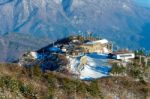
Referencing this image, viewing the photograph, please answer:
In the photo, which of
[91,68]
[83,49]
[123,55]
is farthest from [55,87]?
[83,49]

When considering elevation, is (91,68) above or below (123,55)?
below

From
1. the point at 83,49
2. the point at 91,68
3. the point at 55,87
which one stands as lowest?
the point at 55,87

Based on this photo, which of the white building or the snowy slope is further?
the white building

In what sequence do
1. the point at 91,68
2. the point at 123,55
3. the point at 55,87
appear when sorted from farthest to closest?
the point at 123,55 < the point at 91,68 < the point at 55,87

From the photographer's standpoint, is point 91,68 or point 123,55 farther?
point 123,55

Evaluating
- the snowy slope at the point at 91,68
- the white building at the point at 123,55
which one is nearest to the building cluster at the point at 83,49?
the white building at the point at 123,55

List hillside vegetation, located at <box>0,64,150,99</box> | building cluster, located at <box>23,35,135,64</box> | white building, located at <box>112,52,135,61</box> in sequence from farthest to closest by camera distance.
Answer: building cluster, located at <box>23,35,135,64</box>, white building, located at <box>112,52,135,61</box>, hillside vegetation, located at <box>0,64,150,99</box>

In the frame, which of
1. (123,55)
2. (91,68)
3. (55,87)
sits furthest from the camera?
(123,55)

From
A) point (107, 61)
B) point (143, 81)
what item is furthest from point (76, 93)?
point (107, 61)

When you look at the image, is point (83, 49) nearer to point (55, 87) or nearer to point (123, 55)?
point (123, 55)

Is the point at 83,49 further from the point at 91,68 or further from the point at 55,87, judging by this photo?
the point at 55,87

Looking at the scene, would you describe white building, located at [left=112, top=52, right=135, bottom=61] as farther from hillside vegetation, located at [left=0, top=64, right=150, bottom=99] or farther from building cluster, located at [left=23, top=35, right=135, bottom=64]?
hillside vegetation, located at [left=0, top=64, right=150, bottom=99]

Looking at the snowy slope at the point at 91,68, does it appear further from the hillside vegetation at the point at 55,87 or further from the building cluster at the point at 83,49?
the hillside vegetation at the point at 55,87

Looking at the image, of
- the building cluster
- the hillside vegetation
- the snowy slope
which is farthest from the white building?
the hillside vegetation
